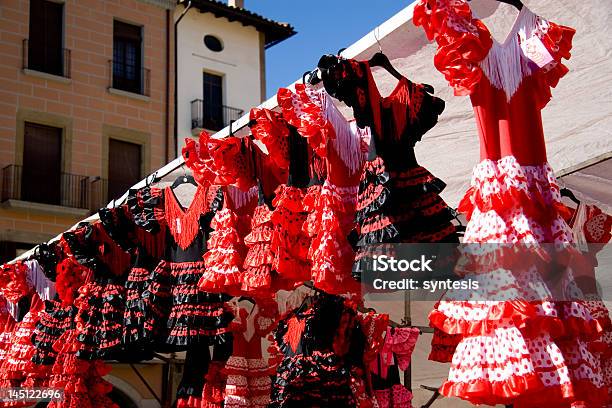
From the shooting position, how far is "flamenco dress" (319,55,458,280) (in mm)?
2639

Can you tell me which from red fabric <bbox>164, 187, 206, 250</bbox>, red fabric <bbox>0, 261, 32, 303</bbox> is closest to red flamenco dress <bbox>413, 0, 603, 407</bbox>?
red fabric <bbox>164, 187, 206, 250</bbox>

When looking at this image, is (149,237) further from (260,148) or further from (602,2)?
(602,2)

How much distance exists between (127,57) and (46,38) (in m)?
1.60

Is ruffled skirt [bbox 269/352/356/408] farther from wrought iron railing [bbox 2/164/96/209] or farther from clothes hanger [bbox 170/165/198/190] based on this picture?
wrought iron railing [bbox 2/164/96/209]

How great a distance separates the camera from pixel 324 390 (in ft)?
11.0

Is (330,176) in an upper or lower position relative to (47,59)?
lower

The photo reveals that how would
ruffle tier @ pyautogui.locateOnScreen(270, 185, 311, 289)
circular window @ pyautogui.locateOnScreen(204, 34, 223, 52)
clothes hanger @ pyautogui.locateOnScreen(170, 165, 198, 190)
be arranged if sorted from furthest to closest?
circular window @ pyautogui.locateOnScreen(204, 34, 223, 52) < clothes hanger @ pyautogui.locateOnScreen(170, 165, 198, 190) < ruffle tier @ pyautogui.locateOnScreen(270, 185, 311, 289)

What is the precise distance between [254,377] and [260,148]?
1233 mm

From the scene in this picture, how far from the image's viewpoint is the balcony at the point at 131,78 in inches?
617

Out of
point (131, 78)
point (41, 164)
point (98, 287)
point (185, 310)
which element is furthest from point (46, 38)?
point (185, 310)

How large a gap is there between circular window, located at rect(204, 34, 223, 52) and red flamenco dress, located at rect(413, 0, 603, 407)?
15088mm

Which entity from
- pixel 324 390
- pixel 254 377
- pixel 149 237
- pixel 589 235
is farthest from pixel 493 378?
pixel 149 237

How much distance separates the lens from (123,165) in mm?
15227

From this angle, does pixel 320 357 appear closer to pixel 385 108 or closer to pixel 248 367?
pixel 248 367
